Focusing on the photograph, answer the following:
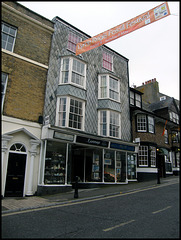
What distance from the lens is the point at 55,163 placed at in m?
11.4

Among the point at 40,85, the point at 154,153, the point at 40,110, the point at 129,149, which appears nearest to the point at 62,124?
the point at 40,110

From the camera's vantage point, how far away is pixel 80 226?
4988 mm

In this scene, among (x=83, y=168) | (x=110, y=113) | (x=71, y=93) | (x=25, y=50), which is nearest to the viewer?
(x=25, y=50)

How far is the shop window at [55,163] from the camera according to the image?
1105 centimetres

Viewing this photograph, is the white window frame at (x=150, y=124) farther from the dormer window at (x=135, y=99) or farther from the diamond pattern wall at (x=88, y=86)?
the diamond pattern wall at (x=88, y=86)

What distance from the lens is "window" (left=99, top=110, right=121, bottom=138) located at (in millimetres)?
14844

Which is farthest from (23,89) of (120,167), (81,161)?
(120,167)

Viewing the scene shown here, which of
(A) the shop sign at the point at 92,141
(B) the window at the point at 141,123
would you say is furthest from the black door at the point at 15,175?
(B) the window at the point at 141,123

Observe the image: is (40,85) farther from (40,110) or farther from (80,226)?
(80,226)

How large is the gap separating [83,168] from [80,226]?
9239mm

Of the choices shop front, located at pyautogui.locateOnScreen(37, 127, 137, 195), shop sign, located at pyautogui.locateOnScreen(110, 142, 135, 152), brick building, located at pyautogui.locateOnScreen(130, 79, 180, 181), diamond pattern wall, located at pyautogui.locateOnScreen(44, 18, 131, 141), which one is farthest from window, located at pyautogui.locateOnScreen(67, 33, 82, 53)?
shop sign, located at pyautogui.locateOnScreen(110, 142, 135, 152)

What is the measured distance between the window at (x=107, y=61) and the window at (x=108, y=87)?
55.3 inches

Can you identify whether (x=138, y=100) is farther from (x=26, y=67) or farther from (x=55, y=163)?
(x=26, y=67)

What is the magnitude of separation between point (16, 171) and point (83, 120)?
553 centimetres
